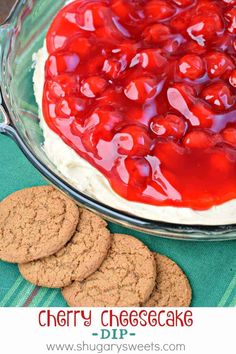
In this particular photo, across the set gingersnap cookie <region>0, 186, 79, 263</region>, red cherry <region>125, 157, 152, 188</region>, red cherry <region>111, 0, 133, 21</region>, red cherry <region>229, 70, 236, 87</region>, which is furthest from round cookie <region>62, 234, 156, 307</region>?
red cherry <region>111, 0, 133, 21</region>

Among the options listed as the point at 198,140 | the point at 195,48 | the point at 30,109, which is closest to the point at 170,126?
the point at 198,140

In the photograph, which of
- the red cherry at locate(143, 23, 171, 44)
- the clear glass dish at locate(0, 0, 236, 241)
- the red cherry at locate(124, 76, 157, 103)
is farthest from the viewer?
the red cherry at locate(143, 23, 171, 44)

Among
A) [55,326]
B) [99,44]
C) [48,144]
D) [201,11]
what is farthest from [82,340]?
[201,11]

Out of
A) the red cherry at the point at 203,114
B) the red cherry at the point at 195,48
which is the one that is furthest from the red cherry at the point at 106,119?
the red cherry at the point at 195,48

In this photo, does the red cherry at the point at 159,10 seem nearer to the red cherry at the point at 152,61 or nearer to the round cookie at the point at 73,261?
the red cherry at the point at 152,61

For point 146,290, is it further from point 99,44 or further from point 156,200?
point 99,44

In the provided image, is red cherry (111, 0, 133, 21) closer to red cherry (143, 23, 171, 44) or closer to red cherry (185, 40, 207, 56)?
red cherry (143, 23, 171, 44)
